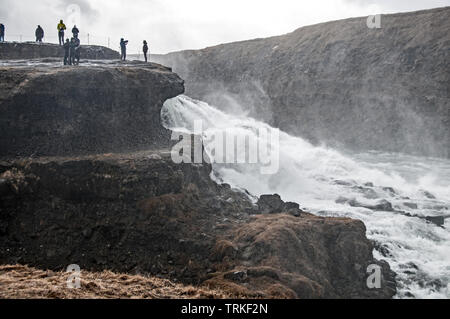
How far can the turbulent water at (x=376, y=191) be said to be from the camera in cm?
1190

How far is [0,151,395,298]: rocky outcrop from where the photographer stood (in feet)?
31.1

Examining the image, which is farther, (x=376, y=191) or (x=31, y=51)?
(x=31, y=51)

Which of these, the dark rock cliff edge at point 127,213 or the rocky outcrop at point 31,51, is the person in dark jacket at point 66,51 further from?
the rocky outcrop at point 31,51

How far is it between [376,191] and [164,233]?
1224cm

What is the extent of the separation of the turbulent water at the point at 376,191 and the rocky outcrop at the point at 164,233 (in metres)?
1.74

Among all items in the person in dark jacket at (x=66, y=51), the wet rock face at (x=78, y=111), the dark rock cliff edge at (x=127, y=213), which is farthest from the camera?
the person in dark jacket at (x=66, y=51)

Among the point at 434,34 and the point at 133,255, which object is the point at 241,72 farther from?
the point at 133,255

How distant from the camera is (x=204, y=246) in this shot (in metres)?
10.5

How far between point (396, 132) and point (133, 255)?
28887mm

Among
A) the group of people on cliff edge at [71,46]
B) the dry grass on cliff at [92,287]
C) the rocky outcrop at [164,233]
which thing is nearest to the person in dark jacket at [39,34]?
the group of people on cliff edge at [71,46]

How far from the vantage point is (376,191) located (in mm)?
18938

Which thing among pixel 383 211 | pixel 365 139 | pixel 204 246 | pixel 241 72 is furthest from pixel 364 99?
pixel 204 246

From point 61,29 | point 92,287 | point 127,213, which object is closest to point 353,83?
point 61,29

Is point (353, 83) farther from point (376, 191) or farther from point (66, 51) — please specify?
point (66, 51)
